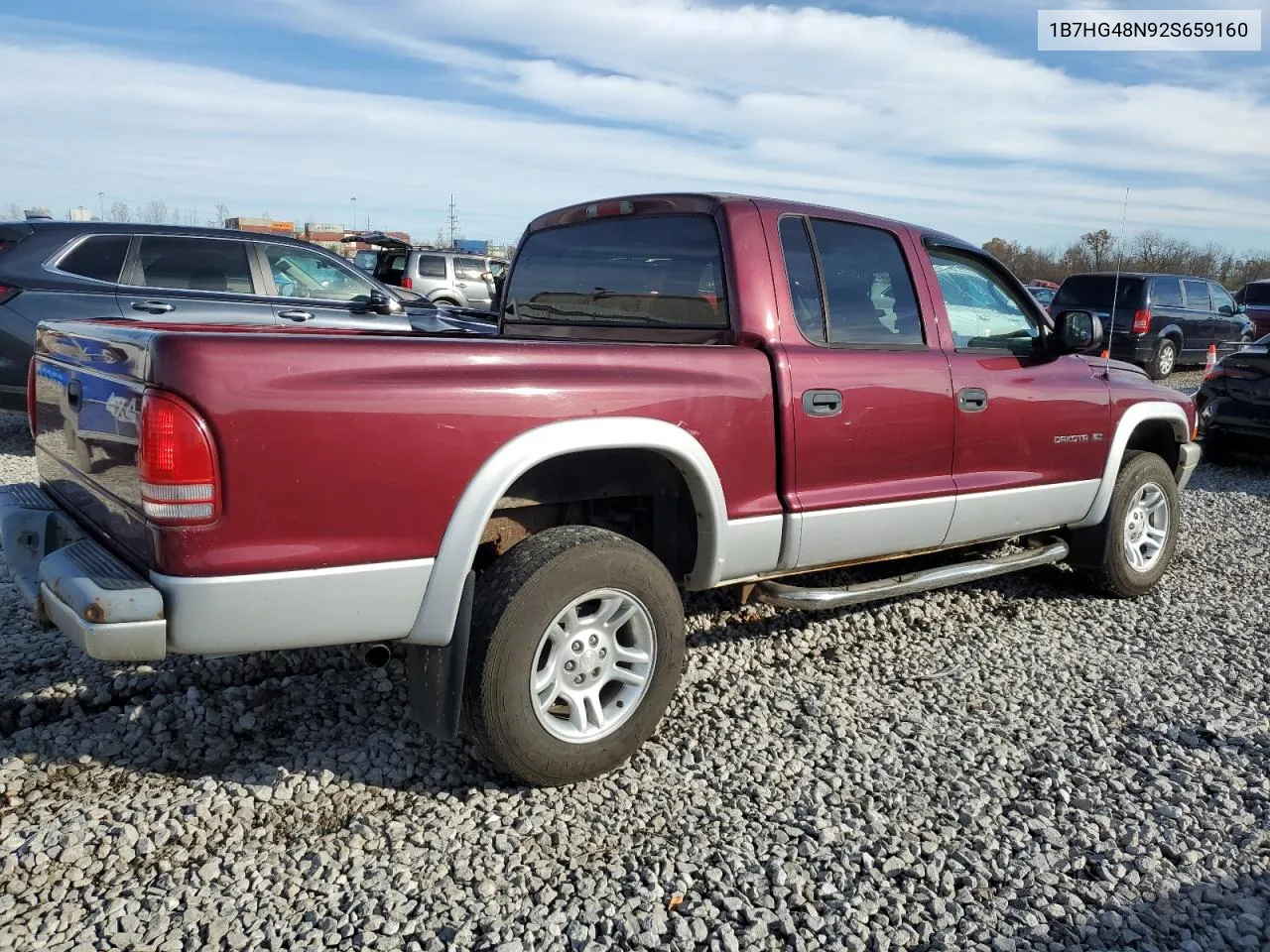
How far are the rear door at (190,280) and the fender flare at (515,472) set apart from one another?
5.18 metres

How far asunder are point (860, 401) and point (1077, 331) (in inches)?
58.9

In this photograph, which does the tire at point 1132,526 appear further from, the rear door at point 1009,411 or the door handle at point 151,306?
the door handle at point 151,306

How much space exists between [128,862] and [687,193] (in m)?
2.89

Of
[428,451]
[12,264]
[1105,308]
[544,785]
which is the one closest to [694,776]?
[544,785]

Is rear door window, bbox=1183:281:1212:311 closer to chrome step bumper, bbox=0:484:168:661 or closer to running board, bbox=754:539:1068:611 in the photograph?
running board, bbox=754:539:1068:611

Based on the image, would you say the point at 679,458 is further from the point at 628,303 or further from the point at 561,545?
the point at 628,303

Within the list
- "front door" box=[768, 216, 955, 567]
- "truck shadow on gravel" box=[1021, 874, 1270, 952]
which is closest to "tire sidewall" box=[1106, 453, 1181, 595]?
"front door" box=[768, 216, 955, 567]

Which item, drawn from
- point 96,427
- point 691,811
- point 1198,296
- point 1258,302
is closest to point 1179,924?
point 691,811

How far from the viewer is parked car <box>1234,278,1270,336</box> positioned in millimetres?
18766

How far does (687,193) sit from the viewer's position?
372cm

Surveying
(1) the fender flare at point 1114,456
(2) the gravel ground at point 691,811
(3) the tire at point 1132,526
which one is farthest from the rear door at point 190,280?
(3) the tire at point 1132,526

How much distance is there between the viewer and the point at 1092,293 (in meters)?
14.8

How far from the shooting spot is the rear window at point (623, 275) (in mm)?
3627

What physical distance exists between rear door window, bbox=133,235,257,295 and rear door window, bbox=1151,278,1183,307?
1366 cm
